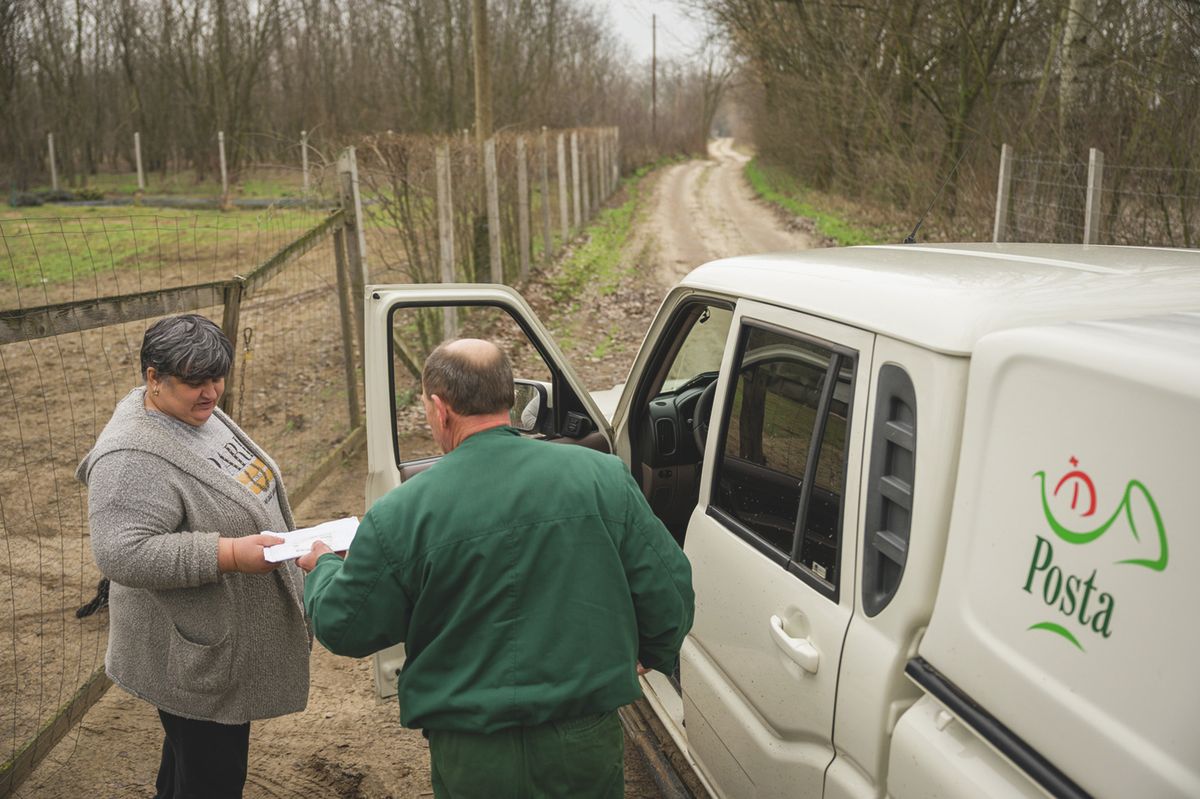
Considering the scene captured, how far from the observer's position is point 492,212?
38.1 ft

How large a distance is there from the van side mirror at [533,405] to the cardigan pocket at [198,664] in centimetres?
142

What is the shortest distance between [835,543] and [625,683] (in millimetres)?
603

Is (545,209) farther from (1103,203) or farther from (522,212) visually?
(1103,203)

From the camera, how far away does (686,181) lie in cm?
3875

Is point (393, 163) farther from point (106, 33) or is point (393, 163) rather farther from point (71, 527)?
point (106, 33)

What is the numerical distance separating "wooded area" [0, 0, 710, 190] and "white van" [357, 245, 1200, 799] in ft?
87.3

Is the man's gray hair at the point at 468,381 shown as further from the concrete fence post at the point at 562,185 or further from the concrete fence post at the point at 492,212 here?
the concrete fence post at the point at 562,185

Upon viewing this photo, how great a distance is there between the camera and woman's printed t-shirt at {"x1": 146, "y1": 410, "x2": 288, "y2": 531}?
254 centimetres

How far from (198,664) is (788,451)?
1.74m

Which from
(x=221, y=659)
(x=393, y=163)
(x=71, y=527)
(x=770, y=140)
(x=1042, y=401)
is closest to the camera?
(x=1042, y=401)

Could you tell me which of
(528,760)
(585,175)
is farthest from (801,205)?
(528,760)

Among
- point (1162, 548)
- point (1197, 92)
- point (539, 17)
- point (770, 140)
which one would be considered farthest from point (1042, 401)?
point (539, 17)

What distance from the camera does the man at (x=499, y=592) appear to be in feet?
6.41

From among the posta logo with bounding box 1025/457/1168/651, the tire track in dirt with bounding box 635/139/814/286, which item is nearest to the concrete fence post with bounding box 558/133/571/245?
the tire track in dirt with bounding box 635/139/814/286
